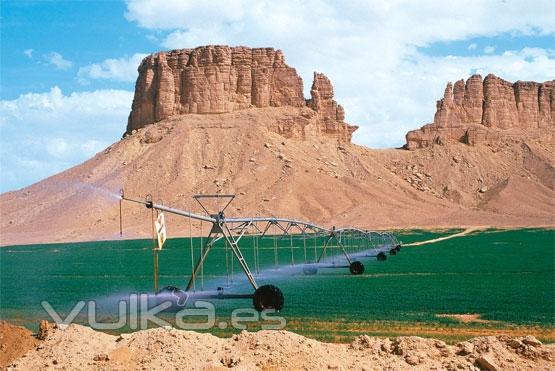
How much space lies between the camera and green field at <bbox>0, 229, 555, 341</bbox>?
23.5 metres

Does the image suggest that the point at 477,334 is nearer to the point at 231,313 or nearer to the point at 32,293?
the point at 231,313

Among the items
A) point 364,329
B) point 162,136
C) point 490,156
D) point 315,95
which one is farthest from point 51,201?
point 364,329

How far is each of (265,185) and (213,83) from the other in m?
23.9

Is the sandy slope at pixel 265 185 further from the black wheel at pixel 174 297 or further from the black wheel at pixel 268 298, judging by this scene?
the black wheel at pixel 268 298

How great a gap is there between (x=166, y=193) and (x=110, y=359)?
8918 cm

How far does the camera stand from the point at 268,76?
126m

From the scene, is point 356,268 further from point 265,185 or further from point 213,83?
point 213,83

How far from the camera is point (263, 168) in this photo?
358 feet

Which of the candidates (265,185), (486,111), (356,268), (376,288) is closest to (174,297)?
(376,288)

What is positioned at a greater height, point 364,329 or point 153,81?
point 153,81

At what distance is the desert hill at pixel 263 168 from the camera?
102 meters

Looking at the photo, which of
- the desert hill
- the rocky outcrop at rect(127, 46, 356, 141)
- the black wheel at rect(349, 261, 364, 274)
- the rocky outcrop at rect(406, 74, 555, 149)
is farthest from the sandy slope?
the black wheel at rect(349, 261, 364, 274)

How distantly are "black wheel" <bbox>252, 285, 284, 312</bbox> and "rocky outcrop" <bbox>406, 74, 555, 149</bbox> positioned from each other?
4681 inches

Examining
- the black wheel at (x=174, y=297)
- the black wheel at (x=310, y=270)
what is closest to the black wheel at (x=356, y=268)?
the black wheel at (x=310, y=270)
